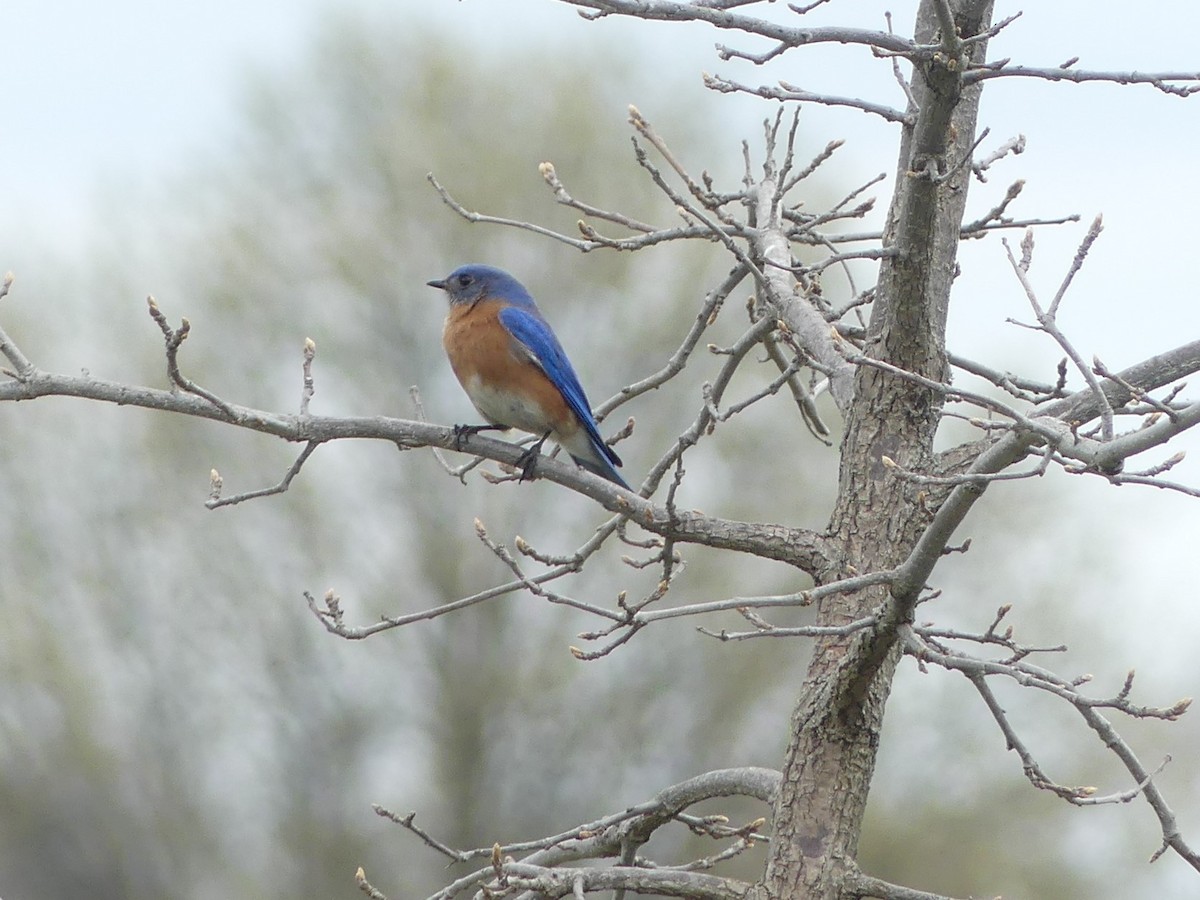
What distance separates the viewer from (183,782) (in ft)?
65.2

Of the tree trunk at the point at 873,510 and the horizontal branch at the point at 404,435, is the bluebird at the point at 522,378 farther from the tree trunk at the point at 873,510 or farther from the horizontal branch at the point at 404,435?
the tree trunk at the point at 873,510

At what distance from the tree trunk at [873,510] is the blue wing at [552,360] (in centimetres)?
153

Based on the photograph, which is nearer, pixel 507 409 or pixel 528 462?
pixel 528 462

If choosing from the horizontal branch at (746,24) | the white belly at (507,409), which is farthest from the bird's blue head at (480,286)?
the horizontal branch at (746,24)

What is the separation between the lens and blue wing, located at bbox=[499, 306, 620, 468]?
5812mm

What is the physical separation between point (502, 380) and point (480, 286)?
2.52 feet

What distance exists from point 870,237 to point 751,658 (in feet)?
48.1

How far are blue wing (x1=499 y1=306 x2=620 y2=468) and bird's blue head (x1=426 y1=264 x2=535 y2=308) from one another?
0.62 feet

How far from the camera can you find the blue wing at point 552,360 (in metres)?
5.81

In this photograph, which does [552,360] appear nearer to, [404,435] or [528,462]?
[528,462]

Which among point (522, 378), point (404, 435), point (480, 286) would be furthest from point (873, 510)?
point (480, 286)

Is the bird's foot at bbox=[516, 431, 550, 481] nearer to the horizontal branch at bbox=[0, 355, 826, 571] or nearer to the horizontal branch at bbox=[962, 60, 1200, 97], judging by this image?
the horizontal branch at bbox=[0, 355, 826, 571]

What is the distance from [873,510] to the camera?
14.1 ft

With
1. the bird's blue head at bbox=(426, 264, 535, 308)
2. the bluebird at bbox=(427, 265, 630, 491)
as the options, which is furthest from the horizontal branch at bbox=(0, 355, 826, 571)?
the bird's blue head at bbox=(426, 264, 535, 308)
